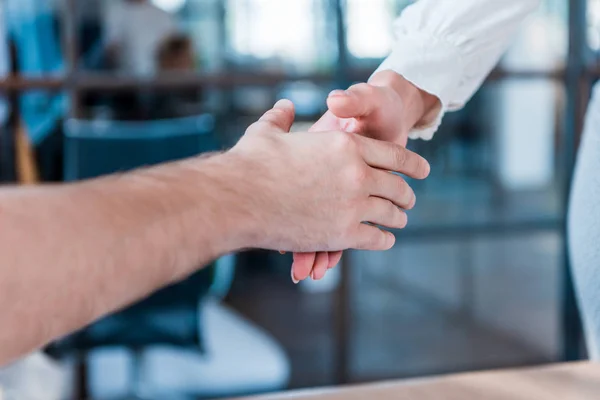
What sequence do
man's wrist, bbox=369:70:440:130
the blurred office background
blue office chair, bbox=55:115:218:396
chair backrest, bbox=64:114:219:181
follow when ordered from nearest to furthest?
man's wrist, bbox=369:70:440:130 < blue office chair, bbox=55:115:218:396 < chair backrest, bbox=64:114:219:181 < the blurred office background

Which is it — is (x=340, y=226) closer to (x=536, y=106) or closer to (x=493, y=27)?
(x=493, y=27)

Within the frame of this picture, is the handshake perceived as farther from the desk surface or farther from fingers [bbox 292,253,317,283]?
the desk surface

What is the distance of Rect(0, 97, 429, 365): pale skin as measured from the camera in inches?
20.6

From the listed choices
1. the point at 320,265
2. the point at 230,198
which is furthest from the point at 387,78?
the point at 230,198

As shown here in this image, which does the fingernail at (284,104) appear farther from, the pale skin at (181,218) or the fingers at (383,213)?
the fingers at (383,213)

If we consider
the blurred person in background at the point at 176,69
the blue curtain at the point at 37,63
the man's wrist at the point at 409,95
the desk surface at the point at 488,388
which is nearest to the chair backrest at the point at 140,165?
the blue curtain at the point at 37,63

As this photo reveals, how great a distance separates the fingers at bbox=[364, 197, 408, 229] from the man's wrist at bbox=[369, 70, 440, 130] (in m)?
0.20

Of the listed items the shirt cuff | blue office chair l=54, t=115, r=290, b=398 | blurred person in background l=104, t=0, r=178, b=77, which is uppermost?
blurred person in background l=104, t=0, r=178, b=77

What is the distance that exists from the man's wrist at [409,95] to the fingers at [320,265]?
0.28 meters

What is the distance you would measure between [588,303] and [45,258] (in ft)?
1.96

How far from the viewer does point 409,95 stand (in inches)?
42.1

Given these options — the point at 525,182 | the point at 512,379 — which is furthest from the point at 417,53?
the point at 525,182

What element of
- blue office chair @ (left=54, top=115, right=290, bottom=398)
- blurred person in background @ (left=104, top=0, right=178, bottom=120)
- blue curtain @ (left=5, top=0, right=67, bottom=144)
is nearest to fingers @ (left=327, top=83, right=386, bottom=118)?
blue office chair @ (left=54, top=115, right=290, bottom=398)

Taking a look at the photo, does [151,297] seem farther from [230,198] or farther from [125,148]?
[230,198]
